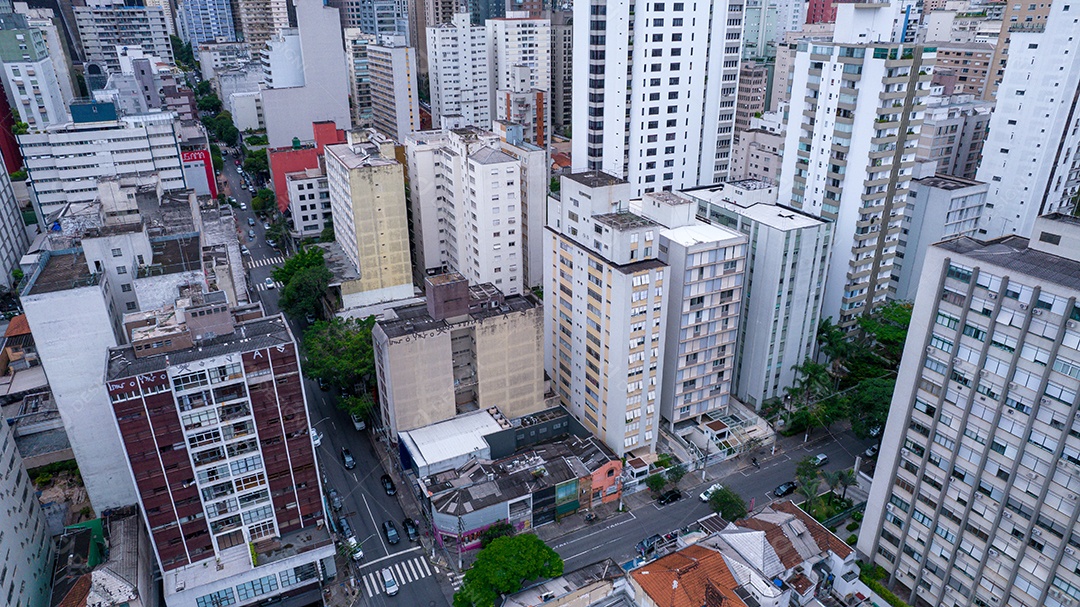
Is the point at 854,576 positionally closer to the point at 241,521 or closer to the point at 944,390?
the point at 944,390

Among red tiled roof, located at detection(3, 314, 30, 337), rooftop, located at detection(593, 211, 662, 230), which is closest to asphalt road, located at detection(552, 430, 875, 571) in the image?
rooftop, located at detection(593, 211, 662, 230)

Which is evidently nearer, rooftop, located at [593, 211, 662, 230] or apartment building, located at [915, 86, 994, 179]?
rooftop, located at [593, 211, 662, 230]

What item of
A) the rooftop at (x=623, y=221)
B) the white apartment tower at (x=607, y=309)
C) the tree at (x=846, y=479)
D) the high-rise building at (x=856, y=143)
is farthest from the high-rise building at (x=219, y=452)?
the high-rise building at (x=856, y=143)

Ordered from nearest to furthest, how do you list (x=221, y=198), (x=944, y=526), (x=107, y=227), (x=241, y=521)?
(x=944, y=526) → (x=241, y=521) → (x=107, y=227) → (x=221, y=198)

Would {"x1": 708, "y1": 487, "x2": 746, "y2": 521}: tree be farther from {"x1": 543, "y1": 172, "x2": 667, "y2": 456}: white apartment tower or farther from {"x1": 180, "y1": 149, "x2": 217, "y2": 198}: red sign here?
{"x1": 180, "y1": 149, "x2": 217, "y2": 198}: red sign


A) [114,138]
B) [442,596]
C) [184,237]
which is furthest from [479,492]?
[114,138]

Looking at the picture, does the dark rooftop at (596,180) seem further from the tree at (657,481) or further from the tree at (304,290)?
the tree at (304,290)

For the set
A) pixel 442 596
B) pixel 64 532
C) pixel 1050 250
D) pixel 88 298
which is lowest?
pixel 442 596
